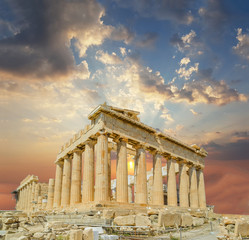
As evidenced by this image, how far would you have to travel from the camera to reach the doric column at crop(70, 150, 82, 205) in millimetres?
26812

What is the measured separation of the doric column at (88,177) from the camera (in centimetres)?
2434

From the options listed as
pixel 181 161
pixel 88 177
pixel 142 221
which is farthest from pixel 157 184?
pixel 142 221

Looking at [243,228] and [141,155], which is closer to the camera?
[243,228]

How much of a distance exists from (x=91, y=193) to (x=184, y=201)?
1460 centimetres

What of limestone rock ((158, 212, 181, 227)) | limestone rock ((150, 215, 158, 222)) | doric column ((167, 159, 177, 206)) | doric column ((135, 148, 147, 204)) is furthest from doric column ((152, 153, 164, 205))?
limestone rock ((158, 212, 181, 227))

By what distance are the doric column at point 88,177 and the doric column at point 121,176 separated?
8.63 ft

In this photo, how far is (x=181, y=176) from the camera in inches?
1363

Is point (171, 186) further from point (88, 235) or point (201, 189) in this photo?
point (88, 235)

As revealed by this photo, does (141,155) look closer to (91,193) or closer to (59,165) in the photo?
(91,193)

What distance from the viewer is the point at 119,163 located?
24.9 m

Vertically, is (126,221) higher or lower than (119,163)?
lower

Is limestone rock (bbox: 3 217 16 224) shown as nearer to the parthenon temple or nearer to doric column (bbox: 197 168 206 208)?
the parthenon temple

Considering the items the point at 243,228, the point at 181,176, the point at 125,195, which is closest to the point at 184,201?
the point at 181,176

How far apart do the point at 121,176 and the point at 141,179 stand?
300cm
